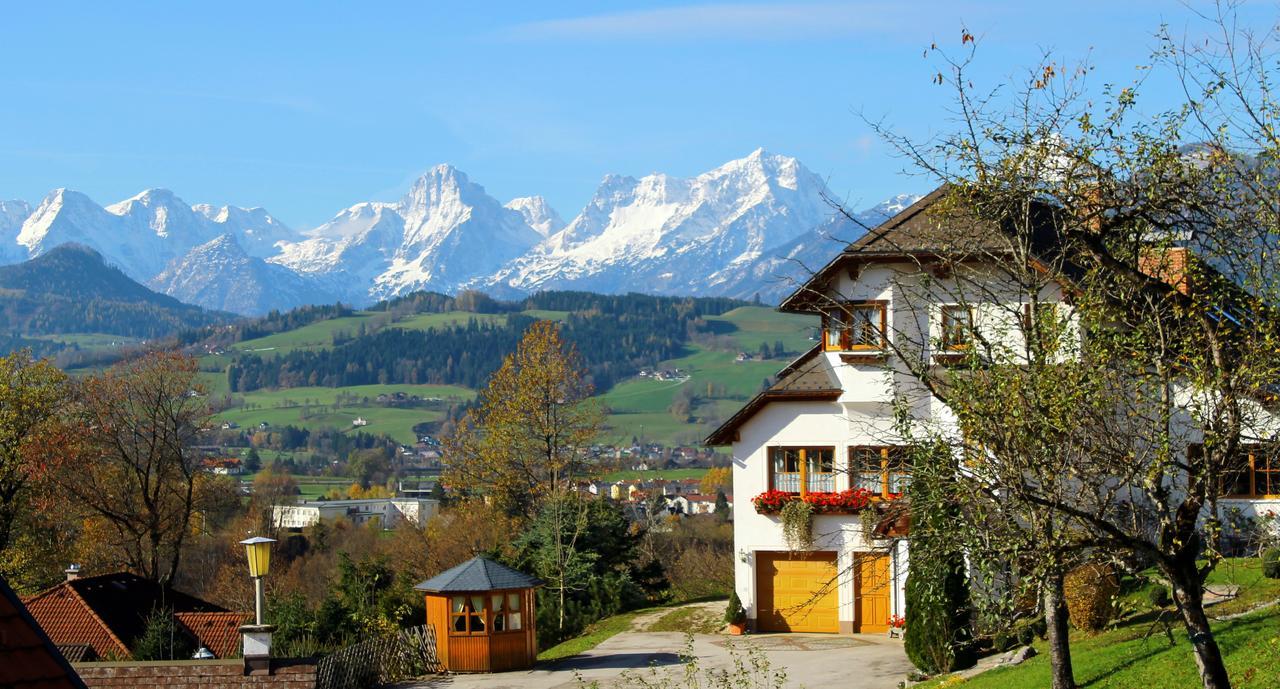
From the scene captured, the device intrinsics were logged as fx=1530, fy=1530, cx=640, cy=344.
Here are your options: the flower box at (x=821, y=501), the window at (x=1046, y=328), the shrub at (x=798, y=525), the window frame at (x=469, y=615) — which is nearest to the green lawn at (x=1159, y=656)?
the window at (x=1046, y=328)

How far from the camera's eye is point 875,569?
35625mm

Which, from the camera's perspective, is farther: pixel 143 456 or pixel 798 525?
pixel 143 456

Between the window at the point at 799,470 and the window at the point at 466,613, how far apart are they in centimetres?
820

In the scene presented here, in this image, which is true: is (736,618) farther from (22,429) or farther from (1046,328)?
(22,429)

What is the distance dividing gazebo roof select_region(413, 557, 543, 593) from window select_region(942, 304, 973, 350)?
16484mm

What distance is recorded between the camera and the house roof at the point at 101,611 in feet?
132

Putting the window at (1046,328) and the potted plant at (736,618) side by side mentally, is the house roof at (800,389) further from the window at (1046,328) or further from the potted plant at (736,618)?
the window at (1046,328)

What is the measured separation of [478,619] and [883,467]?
482 inches

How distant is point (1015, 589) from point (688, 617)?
26757 mm

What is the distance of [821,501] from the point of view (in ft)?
116

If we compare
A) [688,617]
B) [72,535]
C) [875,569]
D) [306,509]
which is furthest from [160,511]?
[306,509]

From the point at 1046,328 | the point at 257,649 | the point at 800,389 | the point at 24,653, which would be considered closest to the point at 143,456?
the point at 800,389

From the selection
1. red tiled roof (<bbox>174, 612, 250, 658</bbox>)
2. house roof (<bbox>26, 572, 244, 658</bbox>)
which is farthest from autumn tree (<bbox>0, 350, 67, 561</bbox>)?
red tiled roof (<bbox>174, 612, 250, 658</bbox>)

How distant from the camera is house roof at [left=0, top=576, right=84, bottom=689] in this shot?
7.51 m
